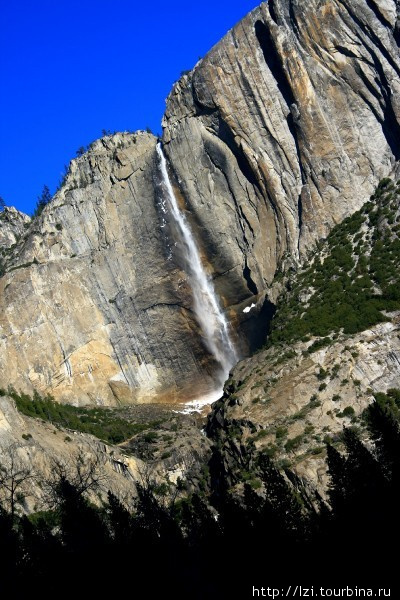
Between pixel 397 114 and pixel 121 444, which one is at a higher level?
pixel 397 114

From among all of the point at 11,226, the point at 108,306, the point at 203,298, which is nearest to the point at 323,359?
the point at 203,298

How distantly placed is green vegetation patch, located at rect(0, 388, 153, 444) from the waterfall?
45.7ft

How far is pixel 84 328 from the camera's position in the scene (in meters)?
103

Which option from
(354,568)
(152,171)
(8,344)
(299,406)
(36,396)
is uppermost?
(152,171)

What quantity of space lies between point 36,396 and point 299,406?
111 feet

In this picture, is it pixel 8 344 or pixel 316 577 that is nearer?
pixel 316 577

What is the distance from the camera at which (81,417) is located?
305ft

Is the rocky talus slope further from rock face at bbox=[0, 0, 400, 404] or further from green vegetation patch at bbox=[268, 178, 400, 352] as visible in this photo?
rock face at bbox=[0, 0, 400, 404]

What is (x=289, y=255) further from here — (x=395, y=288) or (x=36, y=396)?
(x=36, y=396)

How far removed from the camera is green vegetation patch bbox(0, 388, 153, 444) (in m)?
86.1

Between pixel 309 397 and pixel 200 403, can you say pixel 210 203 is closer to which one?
pixel 200 403

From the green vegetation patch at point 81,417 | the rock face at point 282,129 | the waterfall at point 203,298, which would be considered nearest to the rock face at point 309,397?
the green vegetation patch at point 81,417

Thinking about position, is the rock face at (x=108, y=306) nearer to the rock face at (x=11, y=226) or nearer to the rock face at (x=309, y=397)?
the rock face at (x=11, y=226)

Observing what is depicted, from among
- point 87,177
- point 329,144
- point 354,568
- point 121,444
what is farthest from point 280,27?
point 354,568
